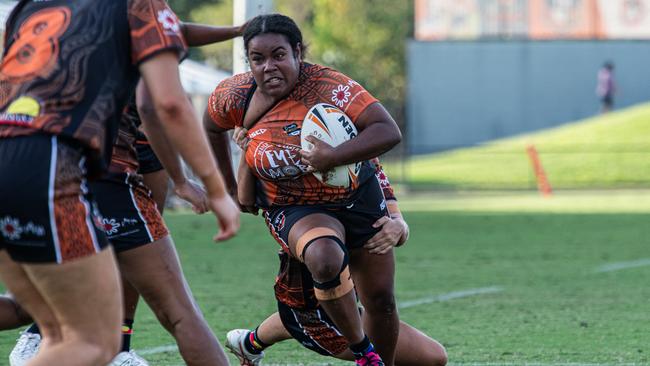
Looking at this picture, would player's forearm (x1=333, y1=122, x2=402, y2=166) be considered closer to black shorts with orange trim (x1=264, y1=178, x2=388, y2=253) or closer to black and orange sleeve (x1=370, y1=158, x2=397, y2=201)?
black shorts with orange trim (x1=264, y1=178, x2=388, y2=253)

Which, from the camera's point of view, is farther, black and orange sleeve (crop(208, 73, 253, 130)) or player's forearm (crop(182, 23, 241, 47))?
black and orange sleeve (crop(208, 73, 253, 130))

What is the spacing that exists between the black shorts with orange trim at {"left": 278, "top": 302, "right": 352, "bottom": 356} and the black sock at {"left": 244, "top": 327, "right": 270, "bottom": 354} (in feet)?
1.46

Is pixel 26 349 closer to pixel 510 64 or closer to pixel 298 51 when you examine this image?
pixel 298 51

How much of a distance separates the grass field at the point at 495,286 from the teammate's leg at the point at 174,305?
83.3 inches

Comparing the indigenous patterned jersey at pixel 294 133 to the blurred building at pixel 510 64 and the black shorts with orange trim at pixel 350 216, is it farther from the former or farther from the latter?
the blurred building at pixel 510 64

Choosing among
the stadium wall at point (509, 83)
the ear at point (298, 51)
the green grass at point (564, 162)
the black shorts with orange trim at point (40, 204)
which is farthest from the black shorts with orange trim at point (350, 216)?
the stadium wall at point (509, 83)

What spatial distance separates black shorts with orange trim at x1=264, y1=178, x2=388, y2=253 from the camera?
20.5 feet

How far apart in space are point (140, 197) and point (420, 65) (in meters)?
42.2

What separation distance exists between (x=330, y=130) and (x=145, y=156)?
3.39 ft

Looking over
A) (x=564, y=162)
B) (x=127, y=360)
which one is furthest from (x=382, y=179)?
(x=564, y=162)

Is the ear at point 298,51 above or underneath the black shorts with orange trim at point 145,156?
above

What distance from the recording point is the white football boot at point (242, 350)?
7.10 metres

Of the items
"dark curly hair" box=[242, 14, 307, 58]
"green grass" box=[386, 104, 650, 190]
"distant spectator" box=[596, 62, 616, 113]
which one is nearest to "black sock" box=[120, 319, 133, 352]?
"dark curly hair" box=[242, 14, 307, 58]

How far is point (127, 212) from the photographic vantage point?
18.3 ft
